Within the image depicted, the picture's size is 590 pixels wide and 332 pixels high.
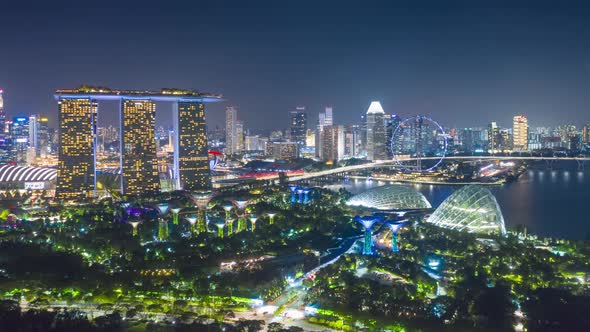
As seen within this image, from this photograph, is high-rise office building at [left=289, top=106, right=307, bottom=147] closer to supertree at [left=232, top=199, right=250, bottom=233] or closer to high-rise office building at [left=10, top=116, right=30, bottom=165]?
high-rise office building at [left=10, top=116, right=30, bottom=165]

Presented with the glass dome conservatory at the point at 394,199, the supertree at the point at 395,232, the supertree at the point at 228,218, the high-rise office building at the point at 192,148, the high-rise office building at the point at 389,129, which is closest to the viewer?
the supertree at the point at 395,232

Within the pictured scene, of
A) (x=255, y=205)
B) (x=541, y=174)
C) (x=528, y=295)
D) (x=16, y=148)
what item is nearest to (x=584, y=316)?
(x=528, y=295)

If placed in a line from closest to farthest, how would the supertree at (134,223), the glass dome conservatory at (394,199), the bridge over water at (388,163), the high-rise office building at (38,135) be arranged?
the supertree at (134,223)
the glass dome conservatory at (394,199)
the bridge over water at (388,163)
the high-rise office building at (38,135)

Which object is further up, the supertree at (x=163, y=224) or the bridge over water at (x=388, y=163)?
the bridge over water at (x=388, y=163)

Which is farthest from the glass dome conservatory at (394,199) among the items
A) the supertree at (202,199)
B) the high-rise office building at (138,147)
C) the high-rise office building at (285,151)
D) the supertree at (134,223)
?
the high-rise office building at (285,151)

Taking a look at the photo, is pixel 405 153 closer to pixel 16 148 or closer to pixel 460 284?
pixel 16 148

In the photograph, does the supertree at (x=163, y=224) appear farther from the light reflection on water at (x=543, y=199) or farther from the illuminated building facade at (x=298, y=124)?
the illuminated building facade at (x=298, y=124)

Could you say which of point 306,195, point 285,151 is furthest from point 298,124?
point 306,195
